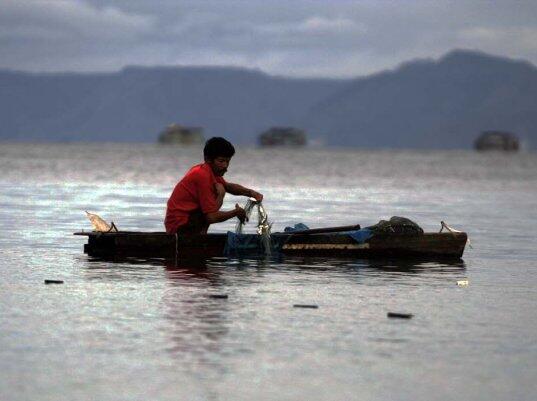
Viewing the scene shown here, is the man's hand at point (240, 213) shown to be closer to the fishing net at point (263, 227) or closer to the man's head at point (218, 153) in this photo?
the fishing net at point (263, 227)

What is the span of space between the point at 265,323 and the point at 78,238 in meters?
11.6

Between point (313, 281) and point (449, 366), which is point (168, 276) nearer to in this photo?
point (313, 281)

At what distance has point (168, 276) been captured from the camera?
58.7ft

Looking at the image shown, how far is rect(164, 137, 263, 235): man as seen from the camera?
19.8 meters

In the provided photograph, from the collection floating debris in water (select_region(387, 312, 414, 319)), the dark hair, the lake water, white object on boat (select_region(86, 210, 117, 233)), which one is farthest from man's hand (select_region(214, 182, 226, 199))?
floating debris in water (select_region(387, 312, 414, 319))

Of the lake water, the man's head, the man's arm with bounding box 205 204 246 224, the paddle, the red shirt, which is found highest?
the man's head

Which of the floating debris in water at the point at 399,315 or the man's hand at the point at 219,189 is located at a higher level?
the man's hand at the point at 219,189

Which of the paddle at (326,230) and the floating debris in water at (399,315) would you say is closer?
the floating debris in water at (399,315)

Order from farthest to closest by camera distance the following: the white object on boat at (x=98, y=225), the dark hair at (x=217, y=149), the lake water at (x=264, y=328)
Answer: the white object on boat at (x=98, y=225) → the dark hair at (x=217, y=149) → the lake water at (x=264, y=328)

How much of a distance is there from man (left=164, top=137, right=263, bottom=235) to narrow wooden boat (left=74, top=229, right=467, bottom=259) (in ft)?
0.80

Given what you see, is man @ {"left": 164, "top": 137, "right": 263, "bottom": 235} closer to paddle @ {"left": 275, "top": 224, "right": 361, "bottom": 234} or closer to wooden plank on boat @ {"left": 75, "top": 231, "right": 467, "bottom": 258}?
Answer: wooden plank on boat @ {"left": 75, "top": 231, "right": 467, "bottom": 258}

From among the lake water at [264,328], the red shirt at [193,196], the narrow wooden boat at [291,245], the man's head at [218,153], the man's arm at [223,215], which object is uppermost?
the man's head at [218,153]

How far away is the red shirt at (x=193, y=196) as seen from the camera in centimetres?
1983

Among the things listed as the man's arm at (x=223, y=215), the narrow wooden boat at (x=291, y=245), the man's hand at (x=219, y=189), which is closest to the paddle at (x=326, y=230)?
the narrow wooden boat at (x=291, y=245)
